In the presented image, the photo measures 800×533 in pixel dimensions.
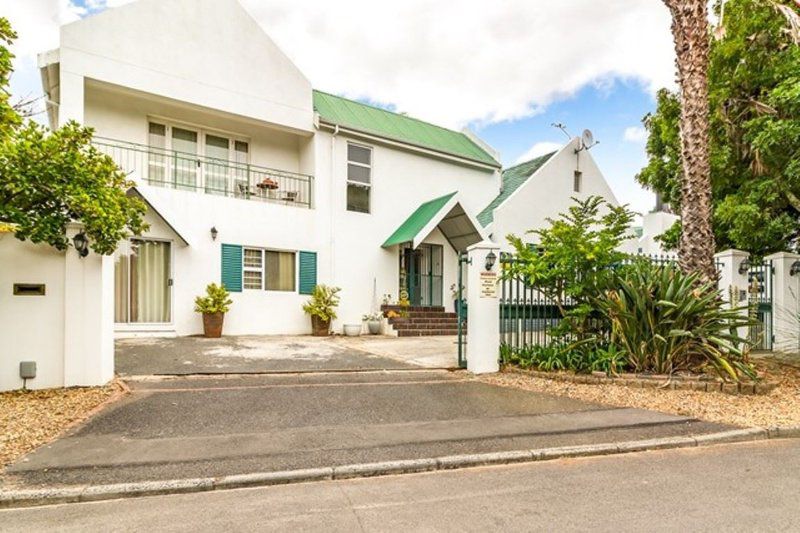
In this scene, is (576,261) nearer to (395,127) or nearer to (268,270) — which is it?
(268,270)

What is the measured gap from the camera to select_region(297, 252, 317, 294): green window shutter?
574 inches

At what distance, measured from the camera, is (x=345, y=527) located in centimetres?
322

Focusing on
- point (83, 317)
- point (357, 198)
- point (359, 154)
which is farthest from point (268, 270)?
point (83, 317)

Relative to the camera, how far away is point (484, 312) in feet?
28.6

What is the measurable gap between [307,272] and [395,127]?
22.5 ft

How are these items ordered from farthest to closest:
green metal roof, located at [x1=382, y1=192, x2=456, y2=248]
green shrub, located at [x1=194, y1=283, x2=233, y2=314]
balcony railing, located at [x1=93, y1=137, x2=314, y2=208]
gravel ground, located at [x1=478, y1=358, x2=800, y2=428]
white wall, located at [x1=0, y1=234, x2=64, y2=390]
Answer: green metal roof, located at [x1=382, y1=192, x2=456, y2=248], balcony railing, located at [x1=93, y1=137, x2=314, y2=208], green shrub, located at [x1=194, y1=283, x2=233, y2=314], white wall, located at [x1=0, y1=234, x2=64, y2=390], gravel ground, located at [x1=478, y1=358, x2=800, y2=428]

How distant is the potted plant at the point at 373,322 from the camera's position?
50.3 ft

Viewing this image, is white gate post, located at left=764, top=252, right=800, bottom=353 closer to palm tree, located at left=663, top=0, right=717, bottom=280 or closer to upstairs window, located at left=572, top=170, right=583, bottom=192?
palm tree, located at left=663, top=0, right=717, bottom=280

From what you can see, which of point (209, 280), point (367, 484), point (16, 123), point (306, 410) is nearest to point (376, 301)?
point (209, 280)

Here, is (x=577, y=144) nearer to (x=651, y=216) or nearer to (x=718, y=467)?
(x=651, y=216)

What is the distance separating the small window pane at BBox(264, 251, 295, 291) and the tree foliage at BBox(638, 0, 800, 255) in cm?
1090

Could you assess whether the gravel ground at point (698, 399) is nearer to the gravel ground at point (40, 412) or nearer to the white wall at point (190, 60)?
the gravel ground at point (40, 412)

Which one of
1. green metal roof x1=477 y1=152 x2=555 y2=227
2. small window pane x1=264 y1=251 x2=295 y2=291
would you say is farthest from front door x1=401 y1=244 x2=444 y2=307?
small window pane x1=264 y1=251 x2=295 y2=291

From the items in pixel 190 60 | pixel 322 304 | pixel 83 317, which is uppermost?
pixel 190 60
